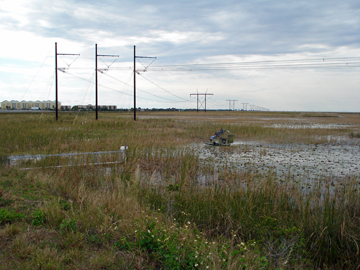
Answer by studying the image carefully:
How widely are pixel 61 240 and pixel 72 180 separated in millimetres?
4263

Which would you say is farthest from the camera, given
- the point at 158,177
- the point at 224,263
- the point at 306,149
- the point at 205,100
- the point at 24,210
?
the point at 205,100

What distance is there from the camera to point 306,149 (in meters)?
19.0

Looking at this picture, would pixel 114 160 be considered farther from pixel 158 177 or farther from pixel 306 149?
pixel 306 149

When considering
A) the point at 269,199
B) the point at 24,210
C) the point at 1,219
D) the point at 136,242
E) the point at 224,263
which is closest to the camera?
the point at 224,263

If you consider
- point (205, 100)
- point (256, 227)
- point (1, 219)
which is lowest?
point (256, 227)

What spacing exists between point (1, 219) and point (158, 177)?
6009 millimetres

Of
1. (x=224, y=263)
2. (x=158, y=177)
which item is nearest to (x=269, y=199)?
(x=224, y=263)

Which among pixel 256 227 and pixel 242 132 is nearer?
pixel 256 227

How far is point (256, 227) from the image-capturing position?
598cm

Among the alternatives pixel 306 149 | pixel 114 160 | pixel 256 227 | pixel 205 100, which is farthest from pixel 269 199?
pixel 205 100

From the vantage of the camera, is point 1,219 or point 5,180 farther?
point 5,180

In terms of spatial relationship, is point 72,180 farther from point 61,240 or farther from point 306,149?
point 306,149

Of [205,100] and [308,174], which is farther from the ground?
[205,100]

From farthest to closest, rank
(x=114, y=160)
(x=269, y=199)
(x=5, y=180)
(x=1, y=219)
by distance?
(x=114, y=160), (x=5, y=180), (x=269, y=199), (x=1, y=219)
